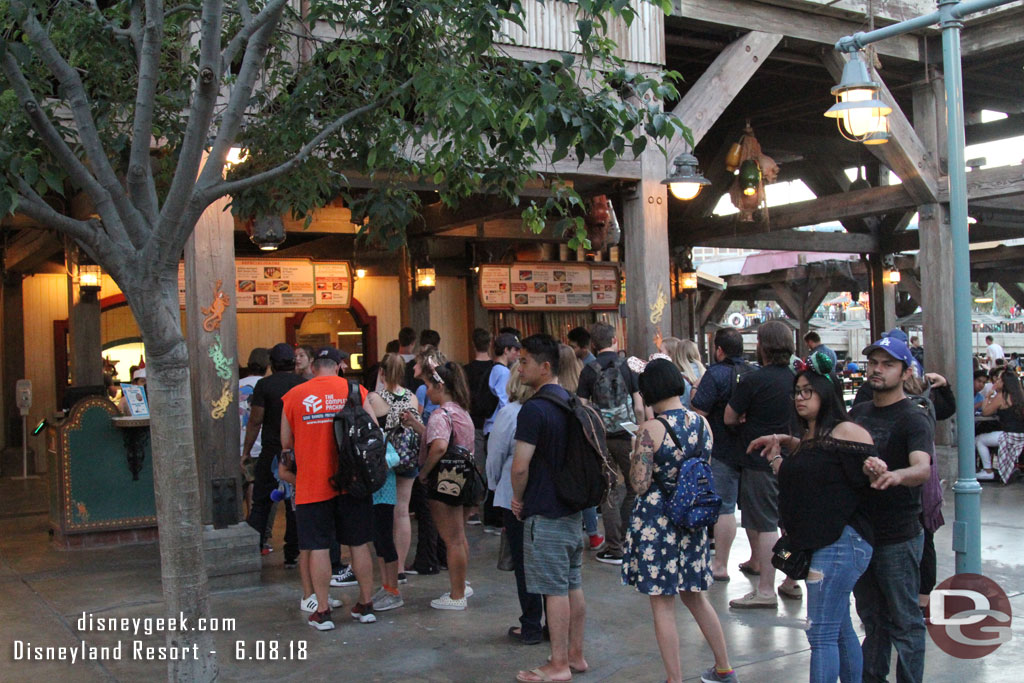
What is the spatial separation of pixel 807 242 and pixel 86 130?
1380 centimetres

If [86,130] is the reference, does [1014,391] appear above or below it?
below

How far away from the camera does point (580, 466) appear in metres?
5.16

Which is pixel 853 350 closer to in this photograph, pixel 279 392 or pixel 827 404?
pixel 279 392

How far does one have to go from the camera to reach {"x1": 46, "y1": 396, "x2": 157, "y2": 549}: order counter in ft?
30.1

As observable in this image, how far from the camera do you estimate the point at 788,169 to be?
17.3m

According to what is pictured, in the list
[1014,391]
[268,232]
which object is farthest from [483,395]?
[1014,391]

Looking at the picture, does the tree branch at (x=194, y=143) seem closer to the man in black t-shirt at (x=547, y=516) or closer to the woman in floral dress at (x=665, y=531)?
the man in black t-shirt at (x=547, y=516)

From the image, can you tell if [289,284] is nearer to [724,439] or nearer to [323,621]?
[323,621]

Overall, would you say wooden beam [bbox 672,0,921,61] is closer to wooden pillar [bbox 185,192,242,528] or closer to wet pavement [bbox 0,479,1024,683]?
wooden pillar [bbox 185,192,242,528]

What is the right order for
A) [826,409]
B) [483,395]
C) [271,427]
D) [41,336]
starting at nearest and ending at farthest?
[826,409] < [271,427] < [483,395] < [41,336]

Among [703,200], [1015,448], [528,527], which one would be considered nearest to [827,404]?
[528,527]

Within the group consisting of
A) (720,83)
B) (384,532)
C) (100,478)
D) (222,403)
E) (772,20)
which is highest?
(772,20)

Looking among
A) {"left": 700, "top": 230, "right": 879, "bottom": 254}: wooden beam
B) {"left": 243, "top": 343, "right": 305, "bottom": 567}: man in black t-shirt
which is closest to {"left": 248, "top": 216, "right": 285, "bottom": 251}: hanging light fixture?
{"left": 243, "top": 343, "right": 305, "bottom": 567}: man in black t-shirt

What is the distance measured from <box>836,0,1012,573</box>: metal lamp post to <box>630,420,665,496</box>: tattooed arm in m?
2.16
